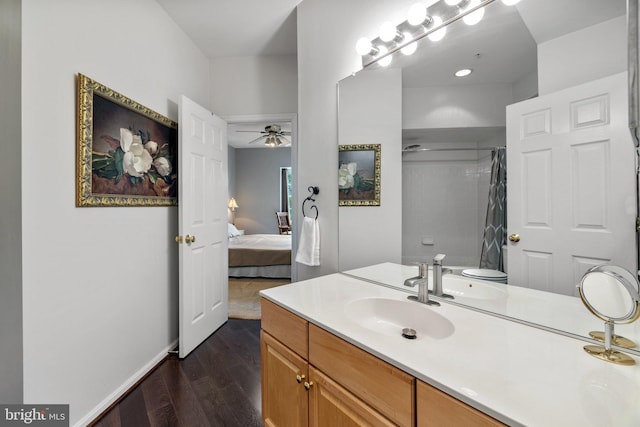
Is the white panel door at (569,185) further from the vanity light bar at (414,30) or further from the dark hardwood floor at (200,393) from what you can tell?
the dark hardwood floor at (200,393)

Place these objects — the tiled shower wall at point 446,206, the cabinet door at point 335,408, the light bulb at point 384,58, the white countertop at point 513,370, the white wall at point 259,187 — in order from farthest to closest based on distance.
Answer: the white wall at point 259,187 < the light bulb at point 384,58 < the tiled shower wall at point 446,206 < the cabinet door at point 335,408 < the white countertop at point 513,370

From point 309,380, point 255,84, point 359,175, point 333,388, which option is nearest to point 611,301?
point 333,388

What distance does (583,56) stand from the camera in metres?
0.86

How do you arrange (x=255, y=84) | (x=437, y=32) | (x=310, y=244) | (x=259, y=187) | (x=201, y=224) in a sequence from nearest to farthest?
(x=437, y=32)
(x=310, y=244)
(x=201, y=224)
(x=255, y=84)
(x=259, y=187)

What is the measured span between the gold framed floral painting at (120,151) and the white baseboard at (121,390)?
45.1 inches

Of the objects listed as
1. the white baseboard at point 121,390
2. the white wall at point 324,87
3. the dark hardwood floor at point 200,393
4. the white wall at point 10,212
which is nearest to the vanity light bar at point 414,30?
the white wall at point 324,87

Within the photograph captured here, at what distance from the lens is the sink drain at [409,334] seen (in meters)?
1.02

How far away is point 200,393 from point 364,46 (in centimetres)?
235

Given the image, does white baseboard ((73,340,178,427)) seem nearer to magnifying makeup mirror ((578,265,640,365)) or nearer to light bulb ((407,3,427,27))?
magnifying makeup mirror ((578,265,640,365))

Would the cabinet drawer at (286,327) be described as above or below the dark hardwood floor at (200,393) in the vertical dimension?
above

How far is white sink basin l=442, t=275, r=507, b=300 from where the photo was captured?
1.08 metres

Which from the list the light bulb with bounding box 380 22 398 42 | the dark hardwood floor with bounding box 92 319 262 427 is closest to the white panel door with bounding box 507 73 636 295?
the light bulb with bounding box 380 22 398 42

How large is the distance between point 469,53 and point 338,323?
4.12 ft

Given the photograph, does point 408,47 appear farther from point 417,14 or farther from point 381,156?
point 381,156
